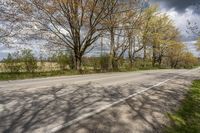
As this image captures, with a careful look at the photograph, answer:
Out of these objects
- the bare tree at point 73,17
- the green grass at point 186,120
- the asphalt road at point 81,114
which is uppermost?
the bare tree at point 73,17

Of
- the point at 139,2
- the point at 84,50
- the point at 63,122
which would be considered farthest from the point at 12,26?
the point at 63,122

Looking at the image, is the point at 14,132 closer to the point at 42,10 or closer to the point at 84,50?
the point at 42,10

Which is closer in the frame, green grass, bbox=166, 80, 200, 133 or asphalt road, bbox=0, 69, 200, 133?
asphalt road, bbox=0, 69, 200, 133

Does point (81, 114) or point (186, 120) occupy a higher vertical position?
point (81, 114)

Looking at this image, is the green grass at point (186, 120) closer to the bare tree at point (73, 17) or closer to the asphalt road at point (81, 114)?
the asphalt road at point (81, 114)

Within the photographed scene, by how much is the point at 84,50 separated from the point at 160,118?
21.4 meters

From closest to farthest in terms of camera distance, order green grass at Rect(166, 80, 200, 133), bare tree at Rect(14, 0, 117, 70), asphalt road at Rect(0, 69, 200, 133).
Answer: asphalt road at Rect(0, 69, 200, 133)
green grass at Rect(166, 80, 200, 133)
bare tree at Rect(14, 0, 117, 70)

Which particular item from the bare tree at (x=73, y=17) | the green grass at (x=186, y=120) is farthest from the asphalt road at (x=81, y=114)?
the bare tree at (x=73, y=17)

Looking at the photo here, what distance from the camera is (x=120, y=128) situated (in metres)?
5.44

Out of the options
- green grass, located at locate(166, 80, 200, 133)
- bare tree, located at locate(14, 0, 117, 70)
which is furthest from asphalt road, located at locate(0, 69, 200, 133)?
bare tree, located at locate(14, 0, 117, 70)

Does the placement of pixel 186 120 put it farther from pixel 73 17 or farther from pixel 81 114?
pixel 73 17

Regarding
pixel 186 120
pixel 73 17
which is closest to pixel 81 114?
pixel 186 120

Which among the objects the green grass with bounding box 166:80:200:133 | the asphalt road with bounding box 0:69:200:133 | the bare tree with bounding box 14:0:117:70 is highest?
the bare tree with bounding box 14:0:117:70

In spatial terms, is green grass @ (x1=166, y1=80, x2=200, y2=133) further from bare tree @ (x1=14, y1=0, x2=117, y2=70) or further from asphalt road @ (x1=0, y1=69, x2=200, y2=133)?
bare tree @ (x1=14, y1=0, x2=117, y2=70)
